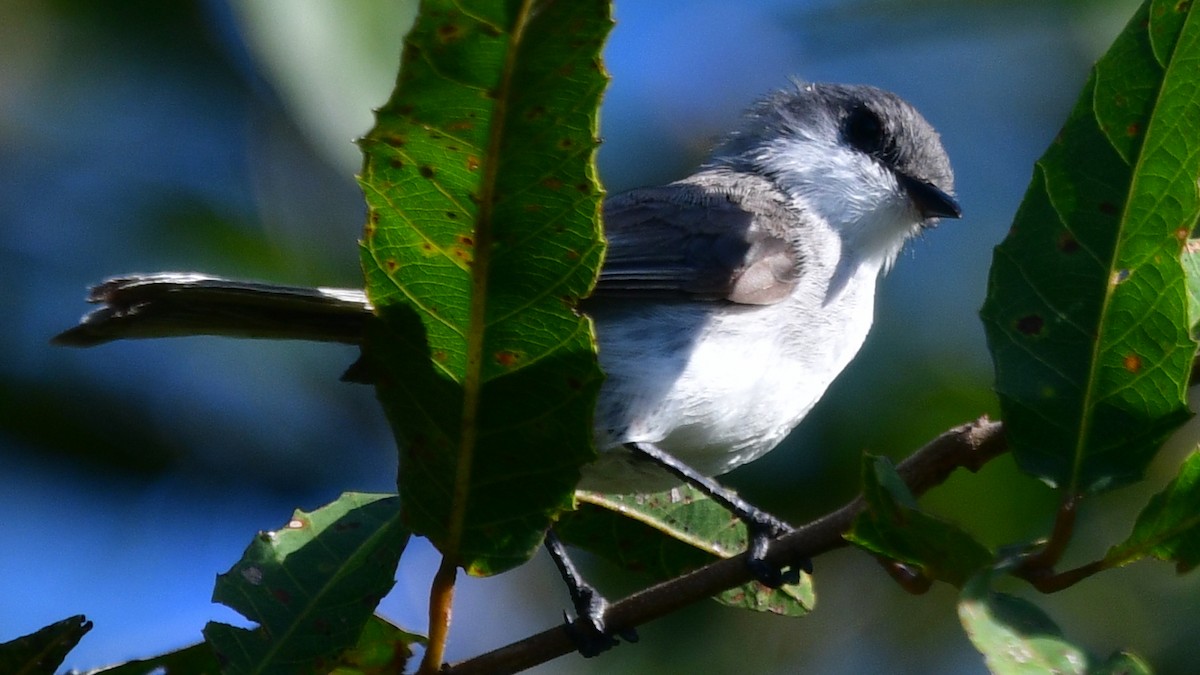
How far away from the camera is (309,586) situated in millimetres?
1954

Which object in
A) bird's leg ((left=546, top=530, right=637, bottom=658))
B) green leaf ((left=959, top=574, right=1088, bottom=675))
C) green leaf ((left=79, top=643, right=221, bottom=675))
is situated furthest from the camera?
bird's leg ((left=546, top=530, right=637, bottom=658))

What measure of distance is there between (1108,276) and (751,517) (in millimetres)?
1180

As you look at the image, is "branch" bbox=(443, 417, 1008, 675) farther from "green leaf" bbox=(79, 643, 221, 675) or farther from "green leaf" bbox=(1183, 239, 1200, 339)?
"green leaf" bbox=(79, 643, 221, 675)

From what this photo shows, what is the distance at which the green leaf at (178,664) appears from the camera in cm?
194

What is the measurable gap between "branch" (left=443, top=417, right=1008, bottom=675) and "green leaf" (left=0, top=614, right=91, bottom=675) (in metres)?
0.53

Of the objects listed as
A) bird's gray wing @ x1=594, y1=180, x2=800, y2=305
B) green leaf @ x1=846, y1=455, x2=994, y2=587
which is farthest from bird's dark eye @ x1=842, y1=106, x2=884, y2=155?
green leaf @ x1=846, y1=455, x2=994, y2=587

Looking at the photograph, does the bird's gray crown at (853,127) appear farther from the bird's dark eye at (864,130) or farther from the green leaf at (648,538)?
the green leaf at (648,538)

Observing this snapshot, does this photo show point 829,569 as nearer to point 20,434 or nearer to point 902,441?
point 902,441

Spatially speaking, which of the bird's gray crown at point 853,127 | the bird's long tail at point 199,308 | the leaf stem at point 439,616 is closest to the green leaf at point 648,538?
the bird's long tail at point 199,308

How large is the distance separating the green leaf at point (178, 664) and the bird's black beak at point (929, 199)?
2.58 m

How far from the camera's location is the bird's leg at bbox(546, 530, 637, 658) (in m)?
2.41

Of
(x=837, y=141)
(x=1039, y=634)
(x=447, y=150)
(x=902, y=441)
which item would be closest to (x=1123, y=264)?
(x=1039, y=634)

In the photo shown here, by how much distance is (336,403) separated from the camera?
15.9ft

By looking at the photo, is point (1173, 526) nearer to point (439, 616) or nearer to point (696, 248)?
point (439, 616)
